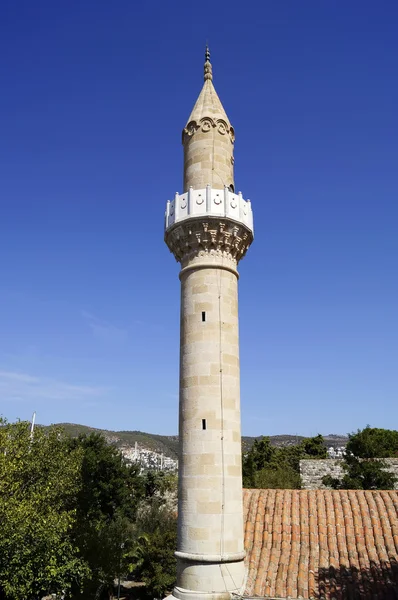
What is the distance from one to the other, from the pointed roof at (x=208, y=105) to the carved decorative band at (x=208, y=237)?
3.76 meters

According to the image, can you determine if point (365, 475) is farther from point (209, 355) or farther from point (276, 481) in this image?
point (209, 355)

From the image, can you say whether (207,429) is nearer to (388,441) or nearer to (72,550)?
(72,550)

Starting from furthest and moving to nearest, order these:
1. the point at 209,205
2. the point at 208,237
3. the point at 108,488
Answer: the point at 108,488 < the point at 208,237 < the point at 209,205

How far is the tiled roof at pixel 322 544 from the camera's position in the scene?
1196cm

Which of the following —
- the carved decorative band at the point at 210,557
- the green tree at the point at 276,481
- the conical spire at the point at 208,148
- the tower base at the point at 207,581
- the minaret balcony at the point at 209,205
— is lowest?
the tower base at the point at 207,581

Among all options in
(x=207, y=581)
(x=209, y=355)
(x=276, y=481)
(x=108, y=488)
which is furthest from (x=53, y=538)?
(x=276, y=481)

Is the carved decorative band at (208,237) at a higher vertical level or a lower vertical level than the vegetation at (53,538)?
higher

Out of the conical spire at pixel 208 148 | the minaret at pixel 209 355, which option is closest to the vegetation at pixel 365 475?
the minaret at pixel 209 355

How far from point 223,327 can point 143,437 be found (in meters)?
157

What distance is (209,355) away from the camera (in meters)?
13.5

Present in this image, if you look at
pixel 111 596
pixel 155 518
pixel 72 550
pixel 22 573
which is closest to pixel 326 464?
pixel 155 518

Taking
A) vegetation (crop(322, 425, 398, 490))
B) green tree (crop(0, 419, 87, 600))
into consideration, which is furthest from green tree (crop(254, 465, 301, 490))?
green tree (crop(0, 419, 87, 600))

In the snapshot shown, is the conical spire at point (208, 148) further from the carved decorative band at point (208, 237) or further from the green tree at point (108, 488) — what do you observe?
the green tree at point (108, 488)

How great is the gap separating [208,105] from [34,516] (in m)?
14.6
